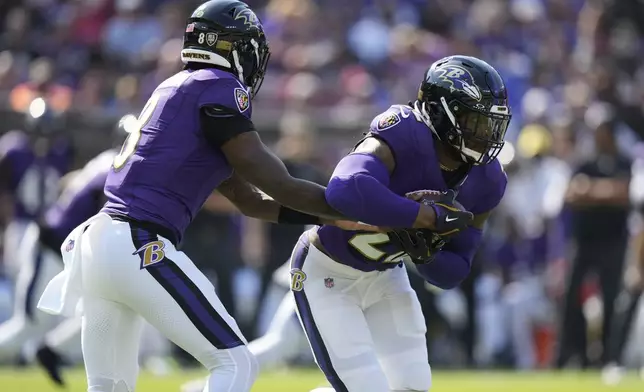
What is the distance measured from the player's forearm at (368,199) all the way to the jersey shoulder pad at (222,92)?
47cm

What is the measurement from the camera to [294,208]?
16.5 ft

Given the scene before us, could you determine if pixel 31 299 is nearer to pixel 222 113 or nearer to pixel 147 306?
pixel 147 306

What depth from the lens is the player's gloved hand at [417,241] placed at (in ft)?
16.9

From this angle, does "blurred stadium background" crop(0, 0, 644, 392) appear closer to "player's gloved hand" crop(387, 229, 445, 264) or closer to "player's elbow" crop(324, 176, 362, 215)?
"player's gloved hand" crop(387, 229, 445, 264)

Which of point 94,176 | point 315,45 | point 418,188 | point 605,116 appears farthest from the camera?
point 315,45

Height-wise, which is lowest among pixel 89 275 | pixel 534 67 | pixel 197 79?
pixel 534 67

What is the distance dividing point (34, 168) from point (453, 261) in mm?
6776

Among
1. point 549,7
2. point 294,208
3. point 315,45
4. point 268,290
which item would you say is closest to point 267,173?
point 294,208

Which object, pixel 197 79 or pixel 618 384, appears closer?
pixel 197 79

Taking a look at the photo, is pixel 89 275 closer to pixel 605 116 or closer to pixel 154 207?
pixel 154 207

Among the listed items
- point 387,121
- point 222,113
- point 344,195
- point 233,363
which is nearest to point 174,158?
point 222,113

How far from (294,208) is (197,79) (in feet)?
2.16

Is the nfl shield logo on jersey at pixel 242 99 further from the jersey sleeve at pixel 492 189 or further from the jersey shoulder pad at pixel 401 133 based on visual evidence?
the jersey sleeve at pixel 492 189

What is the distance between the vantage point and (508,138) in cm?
1283
